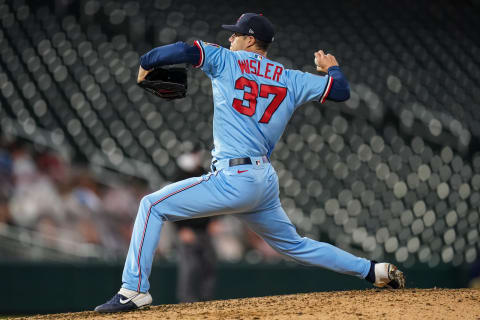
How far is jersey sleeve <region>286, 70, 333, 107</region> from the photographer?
300 centimetres

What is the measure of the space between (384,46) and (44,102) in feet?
14.0

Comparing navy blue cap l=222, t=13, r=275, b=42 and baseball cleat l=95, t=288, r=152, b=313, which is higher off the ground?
navy blue cap l=222, t=13, r=275, b=42

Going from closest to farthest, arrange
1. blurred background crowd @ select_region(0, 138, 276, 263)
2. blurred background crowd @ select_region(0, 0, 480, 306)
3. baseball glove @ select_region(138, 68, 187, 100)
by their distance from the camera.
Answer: baseball glove @ select_region(138, 68, 187, 100) → blurred background crowd @ select_region(0, 138, 276, 263) → blurred background crowd @ select_region(0, 0, 480, 306)

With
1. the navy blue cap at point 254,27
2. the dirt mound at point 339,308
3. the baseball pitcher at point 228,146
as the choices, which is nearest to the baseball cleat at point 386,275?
the dirt mound at point 339,308

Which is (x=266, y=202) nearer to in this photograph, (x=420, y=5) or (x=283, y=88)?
(x=283, y=88)

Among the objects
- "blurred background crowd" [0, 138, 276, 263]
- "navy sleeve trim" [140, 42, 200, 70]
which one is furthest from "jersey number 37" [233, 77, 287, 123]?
"blurred background crowd" [0, 138, 276, 263]

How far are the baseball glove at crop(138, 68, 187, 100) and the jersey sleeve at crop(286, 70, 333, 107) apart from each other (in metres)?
0.47

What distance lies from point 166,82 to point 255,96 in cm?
40

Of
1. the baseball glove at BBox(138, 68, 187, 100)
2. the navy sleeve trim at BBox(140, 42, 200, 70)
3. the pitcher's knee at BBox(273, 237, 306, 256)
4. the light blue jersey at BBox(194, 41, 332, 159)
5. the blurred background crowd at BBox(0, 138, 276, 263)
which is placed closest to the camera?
the navy sleeve trim at BBox(140, 42, 200, 70)

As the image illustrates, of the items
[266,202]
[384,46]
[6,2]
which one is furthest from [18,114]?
[266,202]

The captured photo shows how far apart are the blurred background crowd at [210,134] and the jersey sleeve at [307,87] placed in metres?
2.09

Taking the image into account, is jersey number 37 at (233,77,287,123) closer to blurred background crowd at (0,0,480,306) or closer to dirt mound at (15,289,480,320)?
dirt mound at (15,289,480,320)

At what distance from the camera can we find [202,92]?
8062 mm

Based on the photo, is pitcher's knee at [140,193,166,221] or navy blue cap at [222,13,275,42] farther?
navy blue cap at [222,13,275,42]
